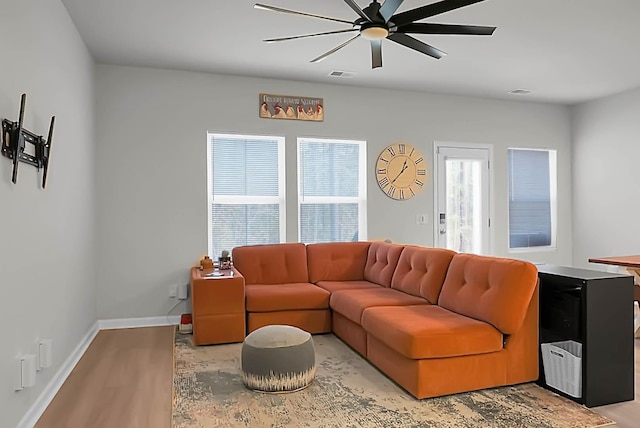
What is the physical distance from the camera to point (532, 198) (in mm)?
7125

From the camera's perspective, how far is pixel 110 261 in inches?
201

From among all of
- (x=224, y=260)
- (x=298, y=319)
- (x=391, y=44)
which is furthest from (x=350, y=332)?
(x=391, y=44)

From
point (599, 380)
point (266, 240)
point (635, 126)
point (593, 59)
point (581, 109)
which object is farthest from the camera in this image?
point (581, 109)

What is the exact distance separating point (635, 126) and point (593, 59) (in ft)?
5.83

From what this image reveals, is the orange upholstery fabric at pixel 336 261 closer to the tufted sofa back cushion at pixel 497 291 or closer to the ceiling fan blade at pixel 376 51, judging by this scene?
the tufted sofa back cushion at pixel 497 291

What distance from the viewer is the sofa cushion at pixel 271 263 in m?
5.14

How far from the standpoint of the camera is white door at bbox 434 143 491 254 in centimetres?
651

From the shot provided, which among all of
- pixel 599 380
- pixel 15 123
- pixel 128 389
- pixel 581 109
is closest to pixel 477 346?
pixel 599 380

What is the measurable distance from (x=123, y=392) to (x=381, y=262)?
2.71 m

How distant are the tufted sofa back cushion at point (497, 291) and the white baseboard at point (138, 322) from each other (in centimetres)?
311

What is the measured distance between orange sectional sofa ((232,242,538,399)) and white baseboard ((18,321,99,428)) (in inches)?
Result: 57.4

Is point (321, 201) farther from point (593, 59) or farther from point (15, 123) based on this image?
point (15, 123)

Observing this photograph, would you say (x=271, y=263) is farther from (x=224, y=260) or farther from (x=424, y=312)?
(x=424, y=312)

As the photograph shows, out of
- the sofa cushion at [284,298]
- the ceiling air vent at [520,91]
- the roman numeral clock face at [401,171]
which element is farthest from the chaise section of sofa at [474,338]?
the ceiling air vent at [520,91]
